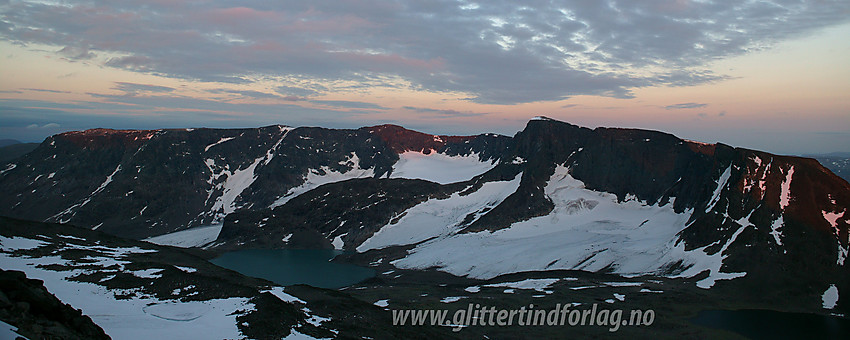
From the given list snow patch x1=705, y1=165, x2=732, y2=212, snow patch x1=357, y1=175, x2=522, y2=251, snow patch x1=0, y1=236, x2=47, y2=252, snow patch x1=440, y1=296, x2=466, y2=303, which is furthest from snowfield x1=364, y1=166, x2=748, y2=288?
snow patch x1=0, y1=236, x2=47, y2=252

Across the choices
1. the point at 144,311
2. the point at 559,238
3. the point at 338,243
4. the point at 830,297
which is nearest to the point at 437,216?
the point at 338,243

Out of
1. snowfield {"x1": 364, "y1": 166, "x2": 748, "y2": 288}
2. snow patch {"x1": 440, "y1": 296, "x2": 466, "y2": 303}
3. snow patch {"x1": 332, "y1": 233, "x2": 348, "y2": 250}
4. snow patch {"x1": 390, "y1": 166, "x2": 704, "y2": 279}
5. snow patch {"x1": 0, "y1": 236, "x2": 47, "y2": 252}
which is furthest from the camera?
snow patch {"x1": 332, "y1": 233, "x2": 348, "y2": 250}

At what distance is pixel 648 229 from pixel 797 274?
138ft

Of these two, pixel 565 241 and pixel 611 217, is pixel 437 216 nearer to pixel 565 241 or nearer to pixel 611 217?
pixel 565 241

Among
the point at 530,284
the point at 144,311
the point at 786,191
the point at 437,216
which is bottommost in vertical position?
the point at 437,216

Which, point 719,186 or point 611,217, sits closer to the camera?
point 719,186

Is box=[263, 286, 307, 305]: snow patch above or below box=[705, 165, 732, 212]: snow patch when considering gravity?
below

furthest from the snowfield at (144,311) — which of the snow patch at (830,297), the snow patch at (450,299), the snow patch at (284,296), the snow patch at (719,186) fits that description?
the snow patch at (719,186)

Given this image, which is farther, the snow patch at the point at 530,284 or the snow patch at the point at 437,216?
the snow patch at the point at 437,216

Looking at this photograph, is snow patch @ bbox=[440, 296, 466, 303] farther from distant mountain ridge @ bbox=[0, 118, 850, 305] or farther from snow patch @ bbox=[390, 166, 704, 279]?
distant mountain ridge @ bbox=[0, 118, 850, 305]

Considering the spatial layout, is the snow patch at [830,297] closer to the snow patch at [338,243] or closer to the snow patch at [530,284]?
the snow patch at [530,284]

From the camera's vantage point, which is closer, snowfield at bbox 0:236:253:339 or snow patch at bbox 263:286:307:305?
snowfield at bbox 0:236:253:339

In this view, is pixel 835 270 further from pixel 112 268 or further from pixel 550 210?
pixel 112 268

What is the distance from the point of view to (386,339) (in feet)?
141
